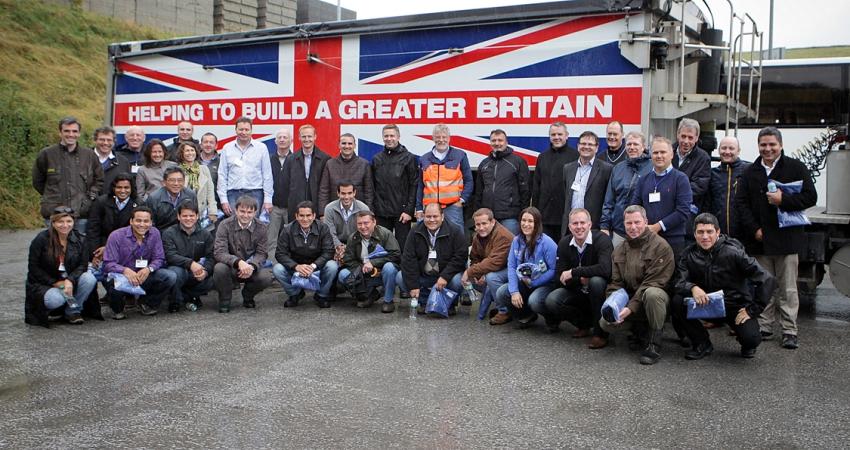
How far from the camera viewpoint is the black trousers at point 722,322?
5.68 metres

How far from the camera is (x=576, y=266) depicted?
257 inches

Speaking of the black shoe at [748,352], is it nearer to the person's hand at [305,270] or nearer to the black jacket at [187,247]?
the person's hand at [305,270]

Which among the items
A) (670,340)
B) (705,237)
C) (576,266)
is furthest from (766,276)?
(576,266)

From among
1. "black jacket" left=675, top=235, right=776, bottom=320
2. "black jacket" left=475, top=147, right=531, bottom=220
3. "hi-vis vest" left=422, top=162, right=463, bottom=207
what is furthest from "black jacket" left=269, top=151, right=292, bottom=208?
"black jacket" left=675, top=235, right=776, bottom=320

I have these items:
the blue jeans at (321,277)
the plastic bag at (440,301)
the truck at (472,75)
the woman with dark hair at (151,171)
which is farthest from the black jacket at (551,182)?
the woman with dark hair at (151,171)

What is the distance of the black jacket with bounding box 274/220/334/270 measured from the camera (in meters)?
7.77

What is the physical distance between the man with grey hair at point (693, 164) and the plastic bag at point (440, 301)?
221cm

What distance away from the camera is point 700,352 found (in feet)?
19.2

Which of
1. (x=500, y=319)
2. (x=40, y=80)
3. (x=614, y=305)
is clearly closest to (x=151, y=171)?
(x=500, y=319)

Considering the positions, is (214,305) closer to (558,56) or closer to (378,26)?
(378,26)

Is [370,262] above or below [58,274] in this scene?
above

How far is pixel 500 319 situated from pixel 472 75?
2.84m

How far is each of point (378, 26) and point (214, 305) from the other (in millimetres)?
3657

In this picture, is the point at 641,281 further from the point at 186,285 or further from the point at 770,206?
the point at 186,285
